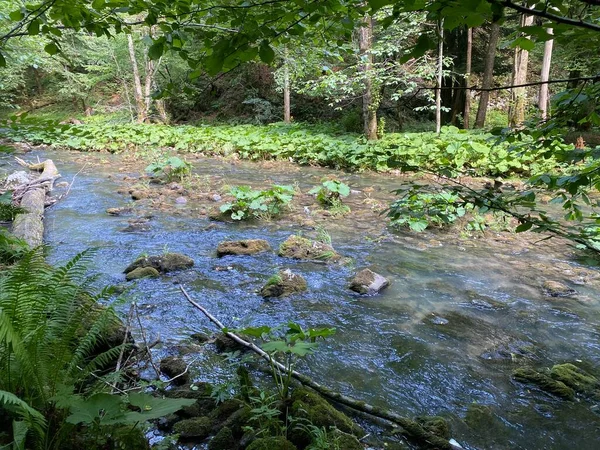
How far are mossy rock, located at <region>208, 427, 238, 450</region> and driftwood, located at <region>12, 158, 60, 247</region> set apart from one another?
2.60 m

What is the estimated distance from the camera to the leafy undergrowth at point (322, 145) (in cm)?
1042

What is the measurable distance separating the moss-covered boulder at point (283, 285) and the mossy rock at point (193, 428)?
2.13 metres

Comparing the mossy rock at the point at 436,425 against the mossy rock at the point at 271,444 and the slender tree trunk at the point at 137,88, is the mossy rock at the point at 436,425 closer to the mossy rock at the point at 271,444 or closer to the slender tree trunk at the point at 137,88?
the mossy rock at the point at 271,444

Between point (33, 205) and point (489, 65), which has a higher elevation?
point (489, 65)

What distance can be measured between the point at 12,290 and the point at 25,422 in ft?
2.40

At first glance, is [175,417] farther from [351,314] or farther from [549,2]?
[549,2]

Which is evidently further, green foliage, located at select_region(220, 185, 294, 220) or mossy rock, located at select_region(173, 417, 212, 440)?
green foliage, located at select_region(220, 185, 294, 220)

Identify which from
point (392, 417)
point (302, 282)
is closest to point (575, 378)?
point (392, 417)

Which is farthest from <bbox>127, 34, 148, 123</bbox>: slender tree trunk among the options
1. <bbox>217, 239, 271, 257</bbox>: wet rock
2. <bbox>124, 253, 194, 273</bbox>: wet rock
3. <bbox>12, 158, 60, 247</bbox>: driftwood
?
<bbox>124, 253, 194, 273</bbox>: wet rock

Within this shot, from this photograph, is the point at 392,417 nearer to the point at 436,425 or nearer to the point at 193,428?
the point at 436,425

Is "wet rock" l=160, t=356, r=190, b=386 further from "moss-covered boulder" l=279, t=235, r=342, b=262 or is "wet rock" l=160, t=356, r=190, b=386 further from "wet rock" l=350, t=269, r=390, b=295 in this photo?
"moss-covered boulder" l=279, t=235, r=342, b=262

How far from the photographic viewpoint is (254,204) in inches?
288

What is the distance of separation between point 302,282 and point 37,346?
306 cm

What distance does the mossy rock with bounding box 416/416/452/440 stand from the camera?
250 centimetres
